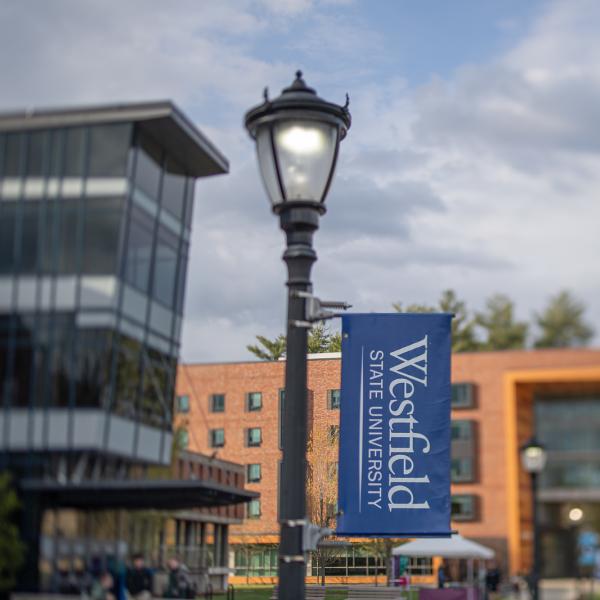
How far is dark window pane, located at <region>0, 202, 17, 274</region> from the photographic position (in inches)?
475

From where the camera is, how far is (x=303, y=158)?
8289 mm

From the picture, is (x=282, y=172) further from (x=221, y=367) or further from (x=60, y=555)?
(x=221, y=367)

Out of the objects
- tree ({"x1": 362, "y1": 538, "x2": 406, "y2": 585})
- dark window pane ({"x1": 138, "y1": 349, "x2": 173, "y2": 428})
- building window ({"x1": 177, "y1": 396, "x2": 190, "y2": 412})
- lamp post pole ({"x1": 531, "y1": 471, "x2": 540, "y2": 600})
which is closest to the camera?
lamp post pole ({"x1": 531, "y1": 471, "x2": 540, "y2": 600})

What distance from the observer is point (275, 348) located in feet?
80.3

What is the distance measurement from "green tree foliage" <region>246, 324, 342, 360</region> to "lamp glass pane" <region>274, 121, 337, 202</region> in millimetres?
15683

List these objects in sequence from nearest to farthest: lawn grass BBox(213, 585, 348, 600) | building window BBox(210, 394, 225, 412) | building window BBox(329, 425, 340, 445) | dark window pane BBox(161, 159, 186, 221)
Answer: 1. dark window pane BBox(161, 159, 186, 221)
2. building window BBox(210, 394, 225, 412)
3. lawn grass BBox(213, 585, 348, 600)
4. building window BBox(329, 425, 340, 445)

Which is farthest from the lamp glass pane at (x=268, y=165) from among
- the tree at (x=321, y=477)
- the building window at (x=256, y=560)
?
the building window at (x=256, y=560)

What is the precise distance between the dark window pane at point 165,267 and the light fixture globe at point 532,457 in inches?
183

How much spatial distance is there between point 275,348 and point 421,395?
9929mm

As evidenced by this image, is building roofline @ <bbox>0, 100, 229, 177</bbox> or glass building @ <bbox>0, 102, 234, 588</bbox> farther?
building roofline @ <bbox>0, 100, 229, 177</bbox>

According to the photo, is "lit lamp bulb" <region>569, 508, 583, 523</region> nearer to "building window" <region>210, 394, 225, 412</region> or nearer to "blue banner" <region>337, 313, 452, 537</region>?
"blue banner" <region>337, 313, 452, 537</region>

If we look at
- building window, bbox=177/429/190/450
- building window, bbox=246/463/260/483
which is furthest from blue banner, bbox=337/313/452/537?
building window, bbox=246/463/260/483

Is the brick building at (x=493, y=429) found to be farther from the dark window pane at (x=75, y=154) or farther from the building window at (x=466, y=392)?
the dark window pane at (x=75, y=154)

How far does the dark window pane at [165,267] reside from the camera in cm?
1361
